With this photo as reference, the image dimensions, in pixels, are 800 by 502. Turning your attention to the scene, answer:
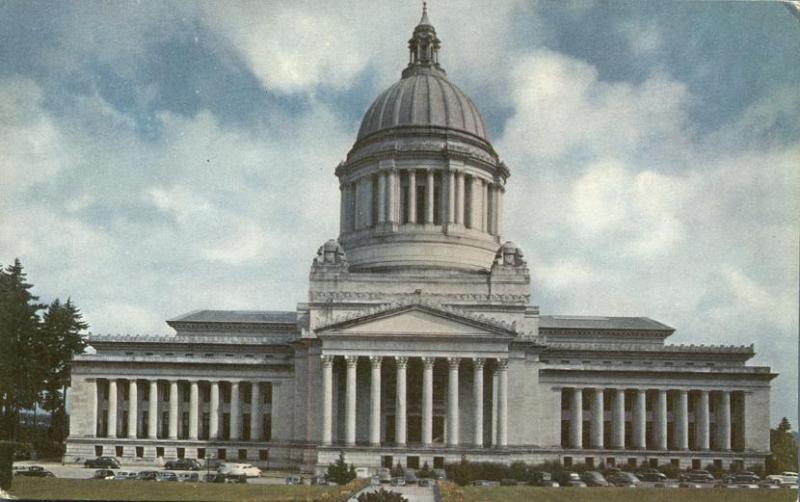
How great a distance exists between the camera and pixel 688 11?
4612 centimetres

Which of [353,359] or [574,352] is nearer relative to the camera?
[353,359]

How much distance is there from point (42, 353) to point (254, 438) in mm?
20804

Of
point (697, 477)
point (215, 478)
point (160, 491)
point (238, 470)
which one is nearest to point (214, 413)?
point (238, 470)

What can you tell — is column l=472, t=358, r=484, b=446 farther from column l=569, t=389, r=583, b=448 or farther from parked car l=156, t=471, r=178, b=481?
parked car l=156, t=471, r=178, b=481

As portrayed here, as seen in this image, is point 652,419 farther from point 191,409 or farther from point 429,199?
point 191,409

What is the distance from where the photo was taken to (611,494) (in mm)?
51125

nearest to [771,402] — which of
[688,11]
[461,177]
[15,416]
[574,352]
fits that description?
[574,352]

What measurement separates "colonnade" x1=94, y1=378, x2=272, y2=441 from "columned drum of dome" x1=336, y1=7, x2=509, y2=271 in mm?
16449

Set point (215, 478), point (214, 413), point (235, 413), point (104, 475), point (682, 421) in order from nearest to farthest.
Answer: point (104, 475)
point (215, 478)
point (682, 421)
point (214, 413)
point (235, 413)

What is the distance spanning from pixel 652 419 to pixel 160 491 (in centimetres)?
4739

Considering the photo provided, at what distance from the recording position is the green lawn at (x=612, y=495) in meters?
47.7

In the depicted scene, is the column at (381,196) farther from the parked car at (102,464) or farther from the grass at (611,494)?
the grass at (611,494)

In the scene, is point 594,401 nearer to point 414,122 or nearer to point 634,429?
point 634,429

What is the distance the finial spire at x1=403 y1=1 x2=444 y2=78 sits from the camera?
275 ft
